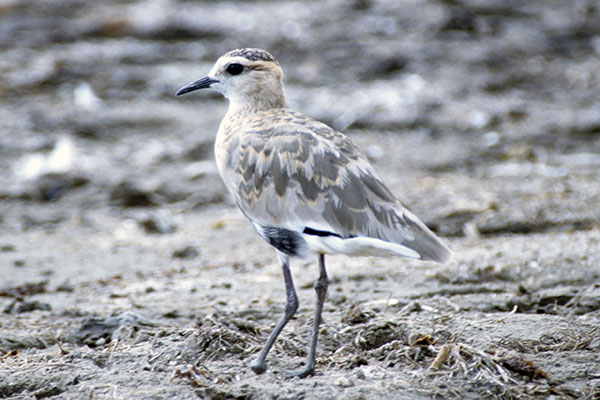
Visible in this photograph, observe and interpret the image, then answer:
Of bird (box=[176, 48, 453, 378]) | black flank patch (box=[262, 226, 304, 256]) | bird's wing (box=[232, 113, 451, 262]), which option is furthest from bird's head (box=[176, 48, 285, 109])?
black flank patch (box=[262, 226, 304, 256])

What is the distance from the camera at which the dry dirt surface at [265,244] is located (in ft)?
13.4

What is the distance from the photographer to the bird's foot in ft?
13.4

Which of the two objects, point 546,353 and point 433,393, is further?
point 546,353

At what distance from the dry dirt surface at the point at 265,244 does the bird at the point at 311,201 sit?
17.7 inches

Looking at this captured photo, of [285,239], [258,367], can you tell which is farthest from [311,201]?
[258,367]

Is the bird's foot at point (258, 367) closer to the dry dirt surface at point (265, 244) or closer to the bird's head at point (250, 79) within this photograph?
the dry dirt surface at point (265, 244)

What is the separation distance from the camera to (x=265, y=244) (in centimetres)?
712

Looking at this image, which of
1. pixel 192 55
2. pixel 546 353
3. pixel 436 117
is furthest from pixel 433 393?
pixel 192 55

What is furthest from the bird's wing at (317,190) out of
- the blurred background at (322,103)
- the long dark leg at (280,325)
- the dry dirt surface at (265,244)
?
the blurred background at (322,103)

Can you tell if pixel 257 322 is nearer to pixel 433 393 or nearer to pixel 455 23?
pixel 433 393

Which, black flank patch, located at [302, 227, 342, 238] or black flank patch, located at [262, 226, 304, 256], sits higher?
black flank patch, located at [302, 227, 342, 238]

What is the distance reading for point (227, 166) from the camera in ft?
15.3

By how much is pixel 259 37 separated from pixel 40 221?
532 centimetres

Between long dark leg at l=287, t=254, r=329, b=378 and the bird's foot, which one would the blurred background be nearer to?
long dark leg at l=287, t=254, r=329, b=378
